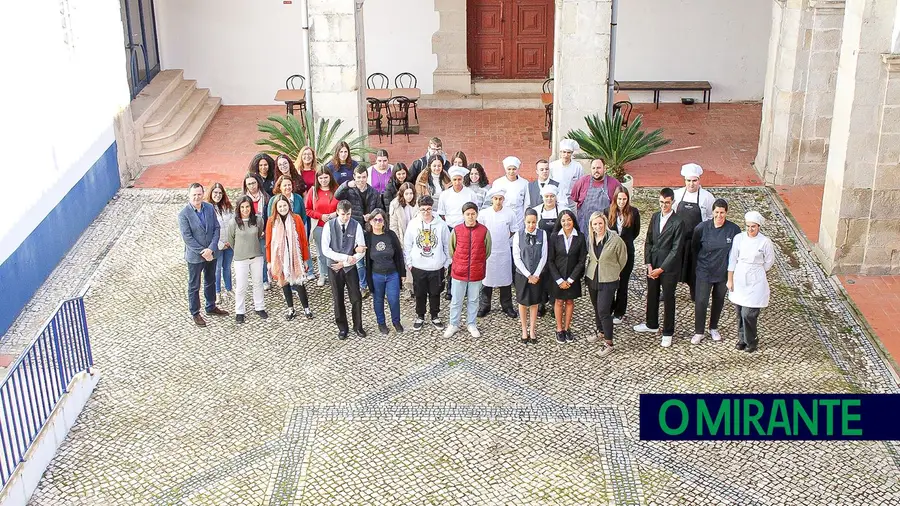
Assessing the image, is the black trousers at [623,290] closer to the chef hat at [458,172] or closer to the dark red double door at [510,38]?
the chef hat at [458,172]

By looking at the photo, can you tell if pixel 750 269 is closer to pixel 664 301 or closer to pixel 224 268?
pixel 664 301

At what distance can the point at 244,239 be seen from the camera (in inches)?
445

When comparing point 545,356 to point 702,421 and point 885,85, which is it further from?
point 885,85

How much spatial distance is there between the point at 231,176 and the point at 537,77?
669 cm

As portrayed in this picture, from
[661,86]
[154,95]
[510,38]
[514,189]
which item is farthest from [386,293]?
[661,86]

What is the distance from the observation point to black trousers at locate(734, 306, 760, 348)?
422 inches

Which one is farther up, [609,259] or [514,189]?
[514,189]

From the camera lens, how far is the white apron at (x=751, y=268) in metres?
10.3

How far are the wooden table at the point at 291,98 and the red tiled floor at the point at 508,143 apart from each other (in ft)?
2.53

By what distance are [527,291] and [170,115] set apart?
30.9ft

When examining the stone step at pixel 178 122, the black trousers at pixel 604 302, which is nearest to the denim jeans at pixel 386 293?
the black trousers at pixel 604 302

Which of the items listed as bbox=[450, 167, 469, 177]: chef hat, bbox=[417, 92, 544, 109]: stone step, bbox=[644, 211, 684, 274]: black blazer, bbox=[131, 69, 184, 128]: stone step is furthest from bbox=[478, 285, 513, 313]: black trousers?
bbox=[417, 92, 544, 109]: stone step

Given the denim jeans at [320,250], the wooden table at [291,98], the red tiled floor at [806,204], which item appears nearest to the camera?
the denim jeans at [320,250]

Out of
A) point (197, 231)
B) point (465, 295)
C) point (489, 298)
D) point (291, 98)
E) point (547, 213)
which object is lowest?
point (489, 298)
